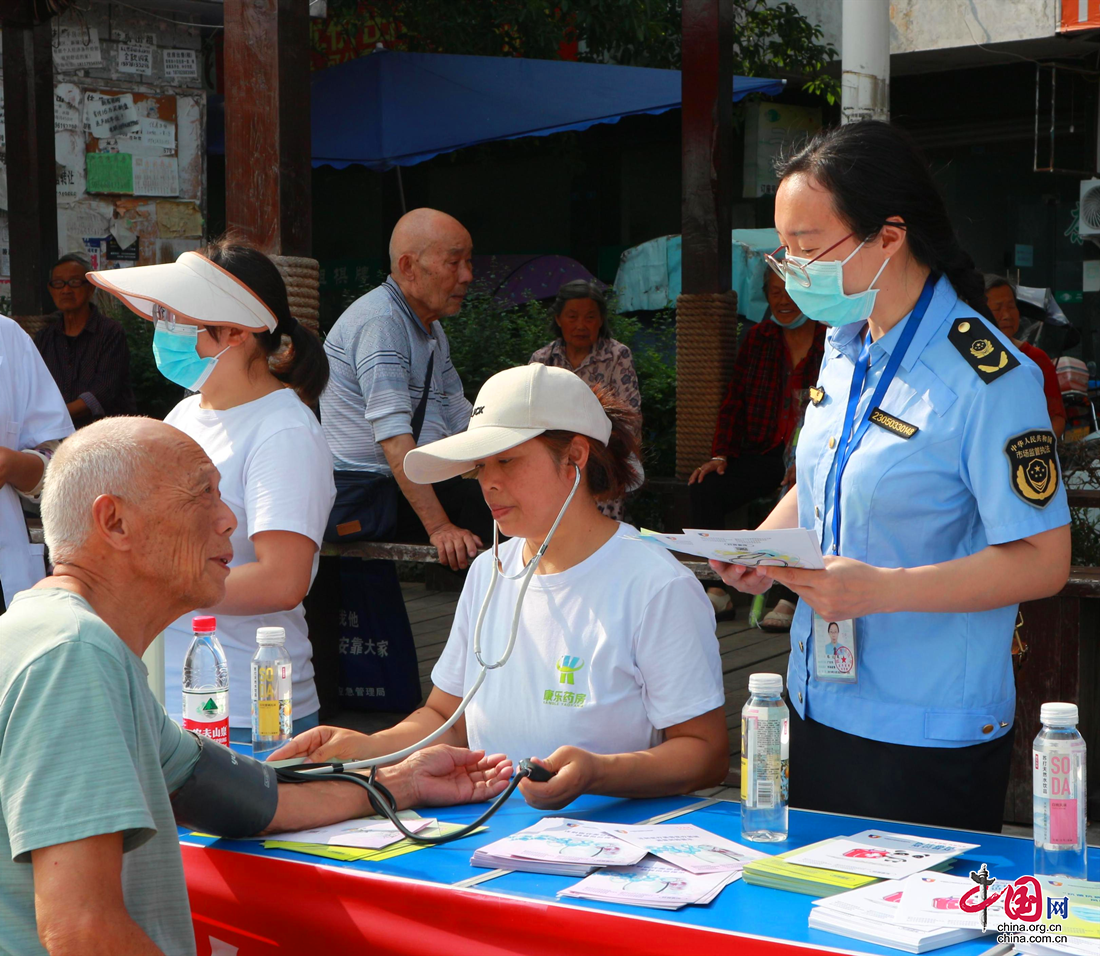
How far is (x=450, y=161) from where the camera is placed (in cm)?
1259

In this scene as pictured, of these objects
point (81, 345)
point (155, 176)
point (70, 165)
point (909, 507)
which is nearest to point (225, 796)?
point (909, 507)

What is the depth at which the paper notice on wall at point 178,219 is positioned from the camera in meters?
10.5

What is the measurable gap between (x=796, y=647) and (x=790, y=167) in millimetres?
884

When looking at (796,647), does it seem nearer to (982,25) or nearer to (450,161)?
(982,25)

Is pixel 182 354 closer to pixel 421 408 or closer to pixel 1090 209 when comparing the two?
pixel 421 408

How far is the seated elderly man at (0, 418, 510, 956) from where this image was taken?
151 centimetres

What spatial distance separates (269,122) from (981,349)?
9.67 feet

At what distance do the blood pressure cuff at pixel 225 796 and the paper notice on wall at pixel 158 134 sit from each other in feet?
30.2

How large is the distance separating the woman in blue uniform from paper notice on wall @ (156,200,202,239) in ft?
29.6

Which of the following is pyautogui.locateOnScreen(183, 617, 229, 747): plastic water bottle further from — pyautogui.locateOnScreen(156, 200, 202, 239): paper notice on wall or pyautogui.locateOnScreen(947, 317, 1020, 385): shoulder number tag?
pyautogui.locateOnScreen(156, 200, 202, 239): paper notice on wall

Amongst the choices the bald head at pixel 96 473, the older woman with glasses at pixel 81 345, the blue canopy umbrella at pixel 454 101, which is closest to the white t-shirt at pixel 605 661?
the bald head at pixel 96 473

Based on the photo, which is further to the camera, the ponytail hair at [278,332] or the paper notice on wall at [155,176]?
the paper notice on wall at [155,176]

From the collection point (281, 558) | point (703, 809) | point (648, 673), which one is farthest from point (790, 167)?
point (281, 558)

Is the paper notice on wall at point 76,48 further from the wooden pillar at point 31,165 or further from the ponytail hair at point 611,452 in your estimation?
the ponytail hair at point 611,452
